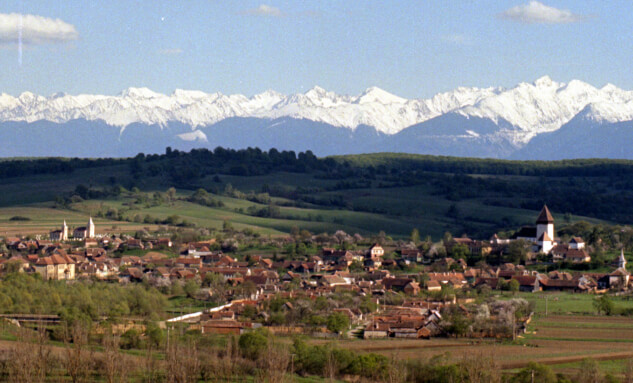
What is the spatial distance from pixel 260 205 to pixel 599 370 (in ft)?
318

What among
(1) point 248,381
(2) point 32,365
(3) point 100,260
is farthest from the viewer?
(3) point 100,260

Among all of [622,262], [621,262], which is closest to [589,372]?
[622,262]

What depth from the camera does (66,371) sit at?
147ft

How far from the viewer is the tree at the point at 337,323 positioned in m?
57.7

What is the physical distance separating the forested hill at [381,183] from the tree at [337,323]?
2493 inches

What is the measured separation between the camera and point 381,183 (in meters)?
166

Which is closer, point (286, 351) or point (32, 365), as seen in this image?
point (32, 365)

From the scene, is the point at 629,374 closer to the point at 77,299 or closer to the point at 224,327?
the point at 224,327

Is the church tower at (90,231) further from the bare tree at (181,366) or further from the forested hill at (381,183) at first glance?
the bare tree at (181,366)

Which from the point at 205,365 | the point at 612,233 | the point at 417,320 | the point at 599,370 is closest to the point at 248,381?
the point at 205,365

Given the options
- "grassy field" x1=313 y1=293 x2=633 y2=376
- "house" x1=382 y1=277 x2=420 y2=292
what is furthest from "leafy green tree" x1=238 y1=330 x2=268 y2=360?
"house" x1=382 y1=277 x2=420 y2=292

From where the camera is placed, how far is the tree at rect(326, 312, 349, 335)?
5766 cm

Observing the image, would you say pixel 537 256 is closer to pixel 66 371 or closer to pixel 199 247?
pixel 199 247

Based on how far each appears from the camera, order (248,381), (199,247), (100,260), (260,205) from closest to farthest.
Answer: (248,381) < (100,260) < (199,247) < (260,205)
